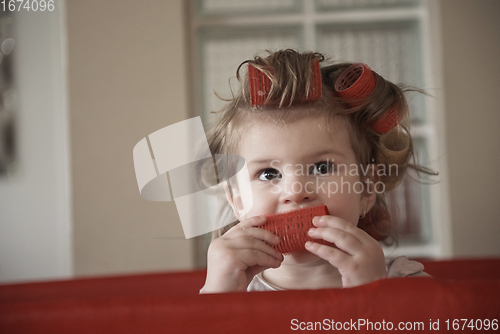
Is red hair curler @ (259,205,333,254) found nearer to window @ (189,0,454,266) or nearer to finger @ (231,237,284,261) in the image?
finger @ (231,237,284,261)

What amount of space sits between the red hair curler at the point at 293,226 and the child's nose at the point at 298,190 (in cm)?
4

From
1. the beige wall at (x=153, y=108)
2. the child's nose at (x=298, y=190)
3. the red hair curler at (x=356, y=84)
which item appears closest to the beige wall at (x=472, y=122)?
the beige wall at (x=153, y=108)

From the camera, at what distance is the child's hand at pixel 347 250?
0.48 metres

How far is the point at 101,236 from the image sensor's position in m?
1.47

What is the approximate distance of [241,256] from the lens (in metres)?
0.50

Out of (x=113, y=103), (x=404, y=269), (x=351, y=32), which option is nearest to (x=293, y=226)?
(x=404, y=269)

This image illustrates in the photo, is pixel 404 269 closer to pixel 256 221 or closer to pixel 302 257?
pixel 302 257

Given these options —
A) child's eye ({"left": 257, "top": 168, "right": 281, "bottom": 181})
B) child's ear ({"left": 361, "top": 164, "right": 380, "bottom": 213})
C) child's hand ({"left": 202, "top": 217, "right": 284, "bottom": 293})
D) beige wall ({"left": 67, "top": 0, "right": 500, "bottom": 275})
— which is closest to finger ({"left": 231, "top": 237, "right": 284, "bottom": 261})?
child's hand ({"left": 202, "top": 217, "right": 284, "bottom": 293})

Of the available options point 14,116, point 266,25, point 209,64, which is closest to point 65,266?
point 14,116

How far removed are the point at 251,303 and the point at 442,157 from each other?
1472 mm

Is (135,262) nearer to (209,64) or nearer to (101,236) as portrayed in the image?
(101,236)

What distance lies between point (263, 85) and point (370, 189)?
0.90 feet

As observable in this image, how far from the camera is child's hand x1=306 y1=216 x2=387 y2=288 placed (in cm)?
48

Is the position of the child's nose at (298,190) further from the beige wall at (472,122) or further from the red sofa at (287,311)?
the beige wall at (472,122)
